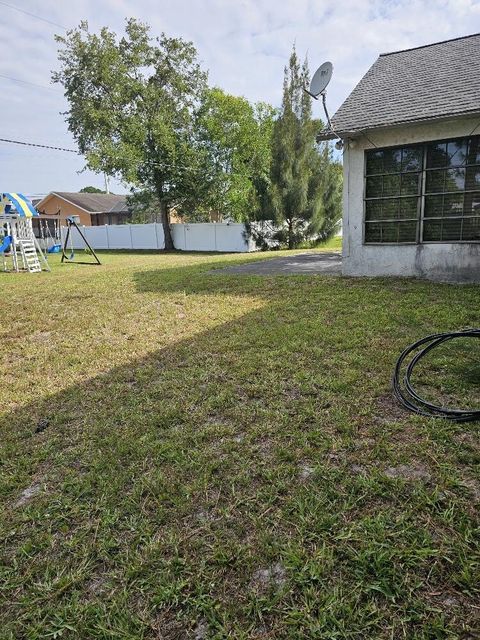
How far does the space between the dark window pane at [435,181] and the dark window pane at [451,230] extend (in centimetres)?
54

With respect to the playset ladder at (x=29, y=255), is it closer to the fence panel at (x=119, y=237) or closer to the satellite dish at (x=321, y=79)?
the satellite dish at (x=321, y=79)

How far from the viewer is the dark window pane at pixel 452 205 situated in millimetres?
6676

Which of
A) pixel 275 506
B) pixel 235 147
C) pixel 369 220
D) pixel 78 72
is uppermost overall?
pixel 78 72

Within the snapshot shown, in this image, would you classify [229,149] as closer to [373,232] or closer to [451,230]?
[373,232]

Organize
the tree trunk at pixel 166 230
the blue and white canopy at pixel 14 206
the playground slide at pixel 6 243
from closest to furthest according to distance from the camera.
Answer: the blue and white canopy at pixel 14 206
the playground slide at pixel 6 243
the tree trunk at pixel 166 230

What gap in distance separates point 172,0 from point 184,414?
12210 mm

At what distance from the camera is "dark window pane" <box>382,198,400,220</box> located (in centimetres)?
723

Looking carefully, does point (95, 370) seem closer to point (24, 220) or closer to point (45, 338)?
point (45, 338)

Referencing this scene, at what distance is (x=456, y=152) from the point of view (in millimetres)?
6570

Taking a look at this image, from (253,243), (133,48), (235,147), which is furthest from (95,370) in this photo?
(133,48)

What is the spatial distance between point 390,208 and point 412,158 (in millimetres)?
880

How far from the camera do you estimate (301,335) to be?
13.8ft

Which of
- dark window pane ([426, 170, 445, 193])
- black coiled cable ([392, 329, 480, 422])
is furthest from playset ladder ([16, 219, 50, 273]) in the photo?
black coiled cable ([392, 329, 480, 422])

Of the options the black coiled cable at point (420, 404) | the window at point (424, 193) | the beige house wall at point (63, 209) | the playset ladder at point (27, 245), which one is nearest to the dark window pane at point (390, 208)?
the window at point (424, 193)
